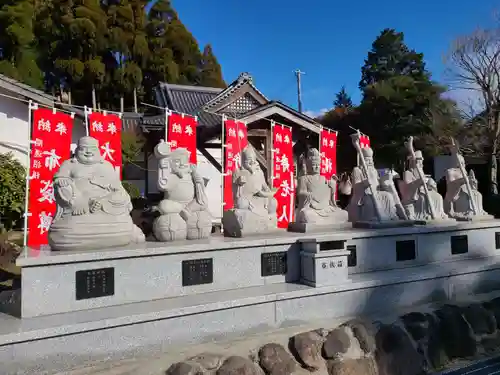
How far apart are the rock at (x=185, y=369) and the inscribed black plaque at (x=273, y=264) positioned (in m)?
1.77

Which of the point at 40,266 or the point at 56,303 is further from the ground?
the point at 40,266

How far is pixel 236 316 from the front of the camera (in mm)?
4938

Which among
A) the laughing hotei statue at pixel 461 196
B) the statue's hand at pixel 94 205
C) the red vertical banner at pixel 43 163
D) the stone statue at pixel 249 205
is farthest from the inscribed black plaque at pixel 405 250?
the red vertical banner at pixel 43 163

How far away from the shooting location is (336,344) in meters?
4.83

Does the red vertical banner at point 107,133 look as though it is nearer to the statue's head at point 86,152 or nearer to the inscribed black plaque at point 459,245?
the statue's head at point 86,152

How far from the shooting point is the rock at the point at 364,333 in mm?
5004

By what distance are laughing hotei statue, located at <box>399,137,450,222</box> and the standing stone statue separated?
191 centimetres

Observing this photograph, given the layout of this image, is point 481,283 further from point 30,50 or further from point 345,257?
point 30,50

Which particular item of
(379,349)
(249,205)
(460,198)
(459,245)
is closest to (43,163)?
(249,205)

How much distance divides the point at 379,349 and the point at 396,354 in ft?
0.70

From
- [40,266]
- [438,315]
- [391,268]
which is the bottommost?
[438,315]

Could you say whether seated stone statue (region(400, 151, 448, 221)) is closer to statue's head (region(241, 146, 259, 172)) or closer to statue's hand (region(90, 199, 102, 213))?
statue's head (region(241, 146, 259, 172))

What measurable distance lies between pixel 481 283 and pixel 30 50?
61.9ft

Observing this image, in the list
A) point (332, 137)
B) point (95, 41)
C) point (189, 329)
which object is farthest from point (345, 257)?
point (95, 41)
